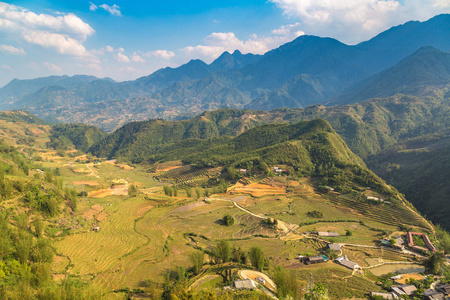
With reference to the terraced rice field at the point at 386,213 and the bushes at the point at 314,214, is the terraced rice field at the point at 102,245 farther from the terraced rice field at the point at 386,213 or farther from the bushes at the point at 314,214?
the terraced rice field at the point at 386,213

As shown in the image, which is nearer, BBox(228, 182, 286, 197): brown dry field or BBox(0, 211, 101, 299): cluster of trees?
BBox(0, 211, 101, 299): cluster of trees

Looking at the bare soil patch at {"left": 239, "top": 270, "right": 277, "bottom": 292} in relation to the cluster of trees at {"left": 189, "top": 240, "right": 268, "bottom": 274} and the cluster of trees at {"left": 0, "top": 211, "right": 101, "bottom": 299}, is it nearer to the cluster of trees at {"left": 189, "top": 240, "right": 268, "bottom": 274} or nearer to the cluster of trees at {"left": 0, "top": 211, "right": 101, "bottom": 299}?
the cluster of trees at {"left": 189, "top": 240, "right": 268, "bottom": 274}

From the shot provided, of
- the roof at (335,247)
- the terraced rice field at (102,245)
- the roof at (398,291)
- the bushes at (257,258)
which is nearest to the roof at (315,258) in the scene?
the roof at (335,247)

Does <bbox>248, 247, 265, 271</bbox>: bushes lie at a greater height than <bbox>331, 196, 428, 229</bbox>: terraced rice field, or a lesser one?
greater

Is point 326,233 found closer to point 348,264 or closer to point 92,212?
point 348,264

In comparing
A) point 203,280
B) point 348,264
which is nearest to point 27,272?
point 203,280

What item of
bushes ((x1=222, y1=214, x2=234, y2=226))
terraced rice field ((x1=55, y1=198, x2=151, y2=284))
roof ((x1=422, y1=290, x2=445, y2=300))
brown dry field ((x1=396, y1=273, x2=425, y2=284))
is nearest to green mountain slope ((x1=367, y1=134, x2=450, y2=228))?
brown dry field ((x1=396, y1=273, x2=425, y2=284))

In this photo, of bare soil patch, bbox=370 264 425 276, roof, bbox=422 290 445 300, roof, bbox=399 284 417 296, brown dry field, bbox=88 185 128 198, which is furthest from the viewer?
brown dry field, bbox=88 185 128 198

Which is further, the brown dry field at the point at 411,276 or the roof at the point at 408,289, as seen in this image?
the brown dry field at the point at 411,276

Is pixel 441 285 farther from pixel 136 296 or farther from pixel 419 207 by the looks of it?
pixel 419 207

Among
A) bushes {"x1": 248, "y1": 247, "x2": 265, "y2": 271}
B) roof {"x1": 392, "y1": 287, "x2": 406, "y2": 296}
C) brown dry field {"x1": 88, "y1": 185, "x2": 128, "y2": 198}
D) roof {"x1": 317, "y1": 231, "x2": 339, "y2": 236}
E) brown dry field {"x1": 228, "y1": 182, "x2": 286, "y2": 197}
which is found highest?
bushes {"x1": 248, "y1": 247, "x2": 265, "y2": 271}
